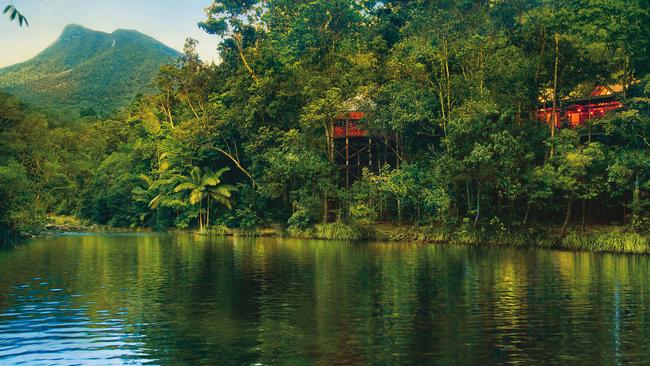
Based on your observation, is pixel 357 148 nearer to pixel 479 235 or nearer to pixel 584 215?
pixel 479 235

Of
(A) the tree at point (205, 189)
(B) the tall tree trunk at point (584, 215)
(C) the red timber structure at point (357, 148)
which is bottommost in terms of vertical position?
(B) the tall tree trunk at point (584, 215)

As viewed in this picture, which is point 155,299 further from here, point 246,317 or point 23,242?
point 23,242

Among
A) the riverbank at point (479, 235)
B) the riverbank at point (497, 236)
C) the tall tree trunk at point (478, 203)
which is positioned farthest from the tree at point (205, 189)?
the tall tree trunk at point (478, 203)

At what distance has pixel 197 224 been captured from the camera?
2608 inches

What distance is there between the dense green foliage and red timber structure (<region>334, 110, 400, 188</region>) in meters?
0.99

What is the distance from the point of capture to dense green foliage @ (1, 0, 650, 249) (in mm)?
42250

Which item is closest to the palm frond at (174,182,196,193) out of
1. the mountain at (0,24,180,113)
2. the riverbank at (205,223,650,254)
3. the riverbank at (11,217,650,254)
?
the riverbank at (11,217,650,254)

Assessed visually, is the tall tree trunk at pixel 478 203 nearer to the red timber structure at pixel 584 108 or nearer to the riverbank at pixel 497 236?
the riverbank at pixel 497 236

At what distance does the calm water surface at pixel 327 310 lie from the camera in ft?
47.1

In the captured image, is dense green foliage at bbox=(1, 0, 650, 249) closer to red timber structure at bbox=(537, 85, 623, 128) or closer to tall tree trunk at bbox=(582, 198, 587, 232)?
tall tree trunk at bbox=(582, 198, 587, 232)

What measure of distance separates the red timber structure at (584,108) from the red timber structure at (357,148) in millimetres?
11919

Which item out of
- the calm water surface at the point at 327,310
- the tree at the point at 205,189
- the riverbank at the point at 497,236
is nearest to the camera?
the calm water surface at the point at 327,310

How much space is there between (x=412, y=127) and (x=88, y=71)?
123 m

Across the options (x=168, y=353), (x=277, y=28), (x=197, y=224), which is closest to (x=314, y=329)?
(x=168, y=353)
